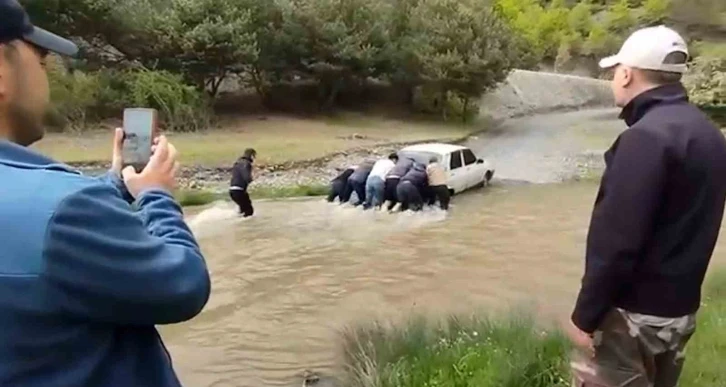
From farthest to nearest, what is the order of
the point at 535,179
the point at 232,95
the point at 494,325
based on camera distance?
the point at 232,95 < the point at 535,179 < the point at 494,325

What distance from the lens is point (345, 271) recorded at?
14547 mm

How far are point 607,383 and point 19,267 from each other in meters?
2.78

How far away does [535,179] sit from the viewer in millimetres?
27031

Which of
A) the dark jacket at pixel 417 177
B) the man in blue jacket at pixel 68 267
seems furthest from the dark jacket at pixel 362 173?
the man in blue jacket at pixel 68 267

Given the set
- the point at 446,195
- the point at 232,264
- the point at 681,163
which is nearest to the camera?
the point at 681,163

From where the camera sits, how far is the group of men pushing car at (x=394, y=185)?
19.2m

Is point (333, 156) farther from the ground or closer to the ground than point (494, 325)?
closer to the ground

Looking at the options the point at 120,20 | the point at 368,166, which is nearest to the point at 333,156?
the point at 368,166

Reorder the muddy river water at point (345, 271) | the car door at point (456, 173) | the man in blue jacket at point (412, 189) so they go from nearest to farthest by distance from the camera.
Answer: the muddy river water at point (345, 271) → the man in blue jacket at point (412, 189) → the car door at point (456, 173)

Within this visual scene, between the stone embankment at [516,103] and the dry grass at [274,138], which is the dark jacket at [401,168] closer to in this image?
the stone embankment at [516,103]

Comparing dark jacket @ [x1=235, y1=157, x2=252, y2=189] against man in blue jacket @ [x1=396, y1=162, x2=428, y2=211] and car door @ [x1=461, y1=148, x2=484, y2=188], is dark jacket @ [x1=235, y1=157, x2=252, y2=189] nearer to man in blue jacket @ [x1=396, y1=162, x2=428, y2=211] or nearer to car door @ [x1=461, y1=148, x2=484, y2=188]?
man in blue jacket @ [x1=396, y1=162, x2=428, y2=211]

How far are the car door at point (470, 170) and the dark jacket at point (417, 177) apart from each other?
3599 millimetres

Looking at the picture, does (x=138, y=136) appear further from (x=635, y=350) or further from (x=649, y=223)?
(x=635, y=350)

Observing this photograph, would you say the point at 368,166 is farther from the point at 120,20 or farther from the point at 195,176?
the point at 120,20
